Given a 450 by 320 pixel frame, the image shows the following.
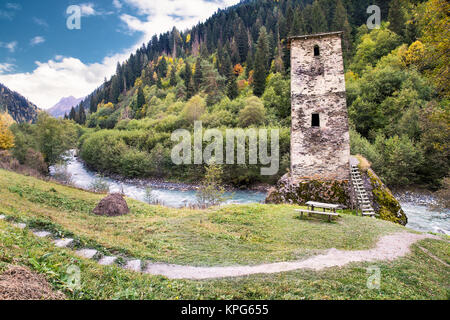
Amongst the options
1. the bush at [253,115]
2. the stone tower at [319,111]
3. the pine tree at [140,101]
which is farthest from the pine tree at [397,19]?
the pine tree at [140,101]

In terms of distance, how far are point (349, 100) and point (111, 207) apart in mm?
39663

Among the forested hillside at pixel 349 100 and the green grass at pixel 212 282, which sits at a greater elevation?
the forested hillside at pixel 349 100

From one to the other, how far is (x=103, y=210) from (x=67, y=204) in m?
2.10

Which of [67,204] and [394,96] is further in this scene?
[394,96]

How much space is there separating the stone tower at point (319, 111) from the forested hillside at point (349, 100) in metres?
4.60

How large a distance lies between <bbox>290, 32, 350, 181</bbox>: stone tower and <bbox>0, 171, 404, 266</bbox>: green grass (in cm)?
405

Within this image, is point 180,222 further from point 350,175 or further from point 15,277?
point 350,175

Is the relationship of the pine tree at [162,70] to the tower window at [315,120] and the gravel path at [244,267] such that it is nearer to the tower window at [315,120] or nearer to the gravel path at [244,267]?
the tower window at [315,120]

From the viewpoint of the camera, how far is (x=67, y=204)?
41.0 feet

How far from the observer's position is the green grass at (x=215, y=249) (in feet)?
14.9

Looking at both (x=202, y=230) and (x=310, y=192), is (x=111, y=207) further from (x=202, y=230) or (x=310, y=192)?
(x=310, y=192)

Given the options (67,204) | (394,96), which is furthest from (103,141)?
(394,96)

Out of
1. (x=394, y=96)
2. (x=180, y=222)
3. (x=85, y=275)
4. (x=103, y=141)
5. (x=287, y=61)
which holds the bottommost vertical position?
(x=180, y=222)
